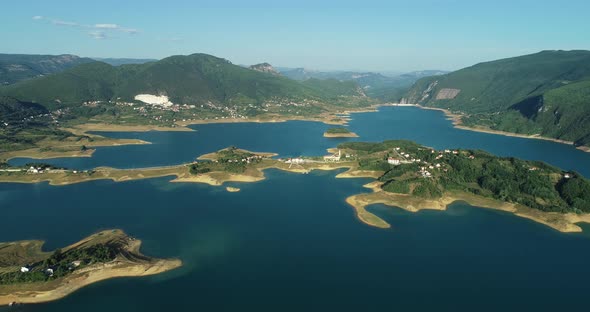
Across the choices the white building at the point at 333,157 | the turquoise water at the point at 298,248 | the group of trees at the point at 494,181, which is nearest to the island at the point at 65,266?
the turquoise water at the point at 298,248

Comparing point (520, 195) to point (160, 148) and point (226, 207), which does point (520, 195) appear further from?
point (160, 148)

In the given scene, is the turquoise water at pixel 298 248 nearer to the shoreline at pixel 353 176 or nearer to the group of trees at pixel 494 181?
the shoreline at pixel 353 176

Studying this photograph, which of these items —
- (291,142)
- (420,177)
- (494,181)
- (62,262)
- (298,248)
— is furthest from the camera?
(291,142)

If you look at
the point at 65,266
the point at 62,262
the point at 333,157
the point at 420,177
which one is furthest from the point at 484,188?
the point at 62,262

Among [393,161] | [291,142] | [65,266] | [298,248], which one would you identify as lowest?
[65,266]

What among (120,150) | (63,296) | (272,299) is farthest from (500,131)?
(63,296)

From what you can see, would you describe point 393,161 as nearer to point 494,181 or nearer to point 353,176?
point 353,176
